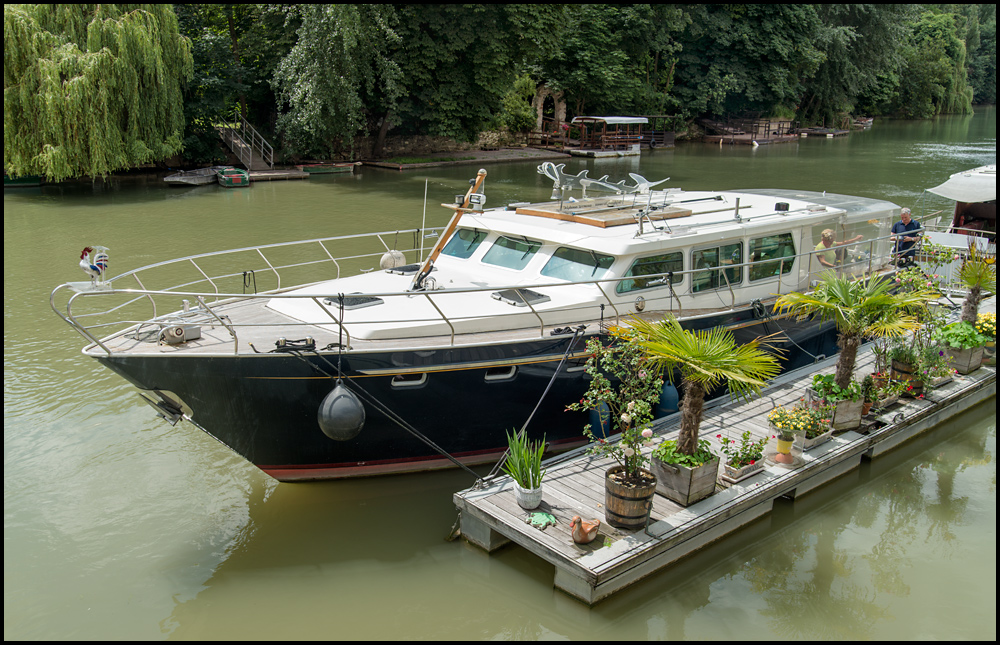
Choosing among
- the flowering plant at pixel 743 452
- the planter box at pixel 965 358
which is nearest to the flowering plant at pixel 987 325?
the planter box at pixel 965 358

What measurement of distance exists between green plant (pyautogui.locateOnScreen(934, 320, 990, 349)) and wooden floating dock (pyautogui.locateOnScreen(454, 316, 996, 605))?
4.77ft

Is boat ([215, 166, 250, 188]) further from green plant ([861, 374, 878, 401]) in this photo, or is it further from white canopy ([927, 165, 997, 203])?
green plant ([861, 374, 878, 401])

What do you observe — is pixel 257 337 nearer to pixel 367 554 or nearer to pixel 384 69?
pixel 367 554

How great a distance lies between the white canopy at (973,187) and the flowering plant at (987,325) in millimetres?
4174

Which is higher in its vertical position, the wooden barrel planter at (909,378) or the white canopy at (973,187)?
the white canopy at (973,187)

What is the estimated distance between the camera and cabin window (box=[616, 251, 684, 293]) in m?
9.47

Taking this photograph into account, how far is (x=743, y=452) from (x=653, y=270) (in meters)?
2.66

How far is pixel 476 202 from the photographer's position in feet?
33.2

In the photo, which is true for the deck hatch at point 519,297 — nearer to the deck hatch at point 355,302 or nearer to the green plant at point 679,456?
the deck hatch at point 355,302

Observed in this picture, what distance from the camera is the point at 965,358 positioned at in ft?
37.1

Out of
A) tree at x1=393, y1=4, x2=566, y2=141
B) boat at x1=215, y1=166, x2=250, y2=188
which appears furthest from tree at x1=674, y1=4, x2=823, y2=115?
boat at x1=215, y1=166, x2=250, y2=188

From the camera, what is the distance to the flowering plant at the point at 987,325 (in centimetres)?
1122

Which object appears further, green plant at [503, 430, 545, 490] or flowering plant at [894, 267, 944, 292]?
flowering plant at [894, 267, 944, 292]

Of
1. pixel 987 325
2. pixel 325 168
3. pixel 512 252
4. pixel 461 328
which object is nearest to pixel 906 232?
pixel 987 325
